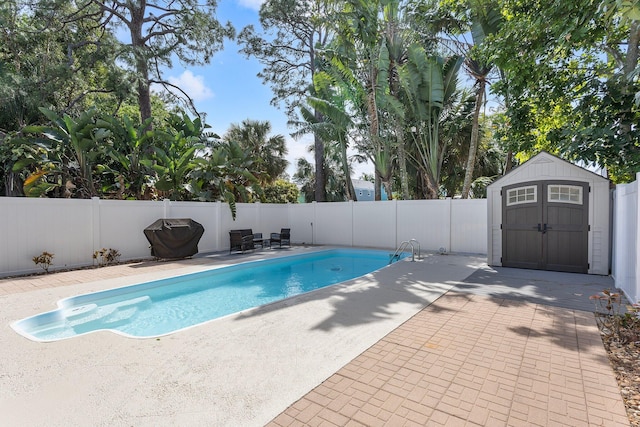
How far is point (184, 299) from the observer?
24.0 ft

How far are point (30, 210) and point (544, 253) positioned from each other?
541 inches

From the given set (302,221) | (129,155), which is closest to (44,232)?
(129,155)

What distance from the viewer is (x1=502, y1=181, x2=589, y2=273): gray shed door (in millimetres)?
7895

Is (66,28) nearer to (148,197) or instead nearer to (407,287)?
(148,197)

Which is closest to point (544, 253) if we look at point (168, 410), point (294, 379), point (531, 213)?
point (531, 213)

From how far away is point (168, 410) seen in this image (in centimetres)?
266

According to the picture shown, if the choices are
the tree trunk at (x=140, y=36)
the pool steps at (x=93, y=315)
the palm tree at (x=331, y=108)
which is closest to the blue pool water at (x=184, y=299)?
the pool steps at (x=93, y=315)

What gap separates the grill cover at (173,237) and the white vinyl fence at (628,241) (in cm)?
1116

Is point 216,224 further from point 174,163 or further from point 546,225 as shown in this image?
point 546,225

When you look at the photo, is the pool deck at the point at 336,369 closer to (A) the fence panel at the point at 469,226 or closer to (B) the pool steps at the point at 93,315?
(B) the pool steps at the point at 93,315

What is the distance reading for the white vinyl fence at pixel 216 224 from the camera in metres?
8.41

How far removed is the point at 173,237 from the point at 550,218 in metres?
11.2

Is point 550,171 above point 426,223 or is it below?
above

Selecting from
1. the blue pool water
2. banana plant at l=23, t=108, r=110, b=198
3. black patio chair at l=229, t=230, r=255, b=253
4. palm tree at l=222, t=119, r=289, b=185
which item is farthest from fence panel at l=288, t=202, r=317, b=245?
banana plant at l=23, t=108, r=110, b=198
